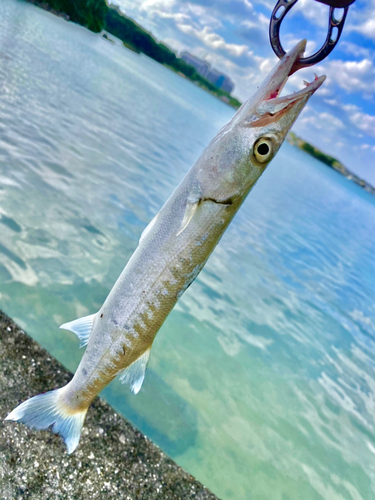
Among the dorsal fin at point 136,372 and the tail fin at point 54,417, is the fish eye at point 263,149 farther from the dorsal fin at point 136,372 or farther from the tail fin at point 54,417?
the tail fin at point 54,417

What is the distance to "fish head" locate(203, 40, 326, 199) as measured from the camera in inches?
82.4

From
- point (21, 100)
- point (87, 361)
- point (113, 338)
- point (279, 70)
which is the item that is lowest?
point (21, 100)

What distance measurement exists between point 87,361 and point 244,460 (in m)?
4.07

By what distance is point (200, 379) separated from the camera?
674cm

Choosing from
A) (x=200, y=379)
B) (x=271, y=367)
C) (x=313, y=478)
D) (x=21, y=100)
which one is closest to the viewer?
(x=313, y=478)

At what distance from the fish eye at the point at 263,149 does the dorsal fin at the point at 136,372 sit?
4.74 feet

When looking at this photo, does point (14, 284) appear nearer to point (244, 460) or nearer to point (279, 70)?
point (244, 460)

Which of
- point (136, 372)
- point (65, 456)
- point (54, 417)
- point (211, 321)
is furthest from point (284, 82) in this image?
point (211, 321)

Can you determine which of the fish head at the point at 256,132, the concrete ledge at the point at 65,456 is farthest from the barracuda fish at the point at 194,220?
the concrete ledge at the point at 65,456

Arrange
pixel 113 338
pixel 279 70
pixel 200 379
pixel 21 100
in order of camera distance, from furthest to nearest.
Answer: pixel 21 100 < pixel 200 379 < pixel 113 338 < pixel 279 70

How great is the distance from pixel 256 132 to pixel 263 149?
0.34ft

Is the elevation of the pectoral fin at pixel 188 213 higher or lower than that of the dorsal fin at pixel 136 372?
higher

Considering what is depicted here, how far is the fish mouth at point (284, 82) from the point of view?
2.02 meters

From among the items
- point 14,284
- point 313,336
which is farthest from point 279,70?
point 313,336
